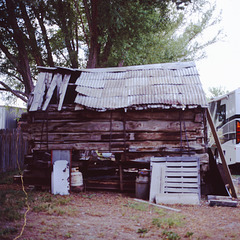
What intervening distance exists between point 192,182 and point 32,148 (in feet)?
18.7

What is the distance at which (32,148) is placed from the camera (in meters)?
11.3

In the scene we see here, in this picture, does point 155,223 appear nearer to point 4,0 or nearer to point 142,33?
point 142,33

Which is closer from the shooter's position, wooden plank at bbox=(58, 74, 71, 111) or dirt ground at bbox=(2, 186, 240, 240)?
dirt ground at bbox=(2, 186, 240, 240)

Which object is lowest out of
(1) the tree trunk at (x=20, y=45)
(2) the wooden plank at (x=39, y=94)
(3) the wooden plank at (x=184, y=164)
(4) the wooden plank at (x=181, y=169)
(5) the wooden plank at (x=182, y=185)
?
(5) the wooden plank at (x=182, y=185)

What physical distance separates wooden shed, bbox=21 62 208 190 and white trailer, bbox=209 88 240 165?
2836mm

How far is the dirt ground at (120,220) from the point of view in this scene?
19.3 ft

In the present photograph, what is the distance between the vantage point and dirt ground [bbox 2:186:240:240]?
589 cm

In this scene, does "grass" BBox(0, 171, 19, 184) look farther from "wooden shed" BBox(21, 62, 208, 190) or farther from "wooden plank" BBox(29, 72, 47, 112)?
"wooden plank" BBox(29, 72, 47, 112)

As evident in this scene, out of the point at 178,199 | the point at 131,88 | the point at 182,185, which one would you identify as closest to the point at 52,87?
the point at 131,88

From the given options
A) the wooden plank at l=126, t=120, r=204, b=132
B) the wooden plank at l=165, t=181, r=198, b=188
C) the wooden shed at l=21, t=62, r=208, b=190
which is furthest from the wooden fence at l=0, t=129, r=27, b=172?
the wooden plank at l=165, t=181, r=198, b=188

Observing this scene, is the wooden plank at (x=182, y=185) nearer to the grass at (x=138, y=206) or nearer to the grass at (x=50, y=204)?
the grass at (x=138, y=206)

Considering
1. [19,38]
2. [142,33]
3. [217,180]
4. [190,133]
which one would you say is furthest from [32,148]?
[142,33]

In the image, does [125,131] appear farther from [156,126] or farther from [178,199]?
[178,199]

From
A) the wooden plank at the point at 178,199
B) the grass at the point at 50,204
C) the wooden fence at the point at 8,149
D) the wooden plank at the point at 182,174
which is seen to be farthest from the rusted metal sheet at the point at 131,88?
the wooden fence at the point at 8,149
